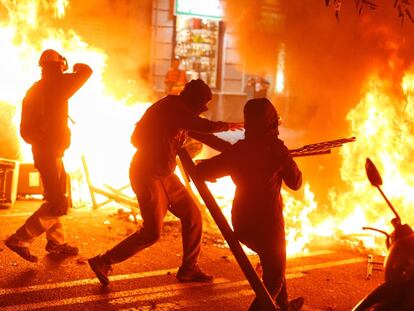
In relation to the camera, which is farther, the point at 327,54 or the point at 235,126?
the point at 327,54

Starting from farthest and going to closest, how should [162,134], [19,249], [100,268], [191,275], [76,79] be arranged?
[76,79]
[19,249]
[191,275]
[100,268]
[162,134]

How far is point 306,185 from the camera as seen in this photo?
884 centimetres

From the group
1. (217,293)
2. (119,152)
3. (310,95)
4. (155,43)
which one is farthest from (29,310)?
(155,43)

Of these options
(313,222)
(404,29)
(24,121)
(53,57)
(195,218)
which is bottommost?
(313,222)

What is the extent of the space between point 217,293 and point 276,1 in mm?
7858

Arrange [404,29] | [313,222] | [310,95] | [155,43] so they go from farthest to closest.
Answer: [155,43], [310,95], [404,29], [313,222]

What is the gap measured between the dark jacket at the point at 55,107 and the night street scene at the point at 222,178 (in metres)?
0.01

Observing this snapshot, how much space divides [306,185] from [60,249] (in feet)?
14.0

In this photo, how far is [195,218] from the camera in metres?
5.16

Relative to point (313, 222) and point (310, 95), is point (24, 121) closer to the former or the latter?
point (313, 222)

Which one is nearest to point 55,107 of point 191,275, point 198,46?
point 191,275

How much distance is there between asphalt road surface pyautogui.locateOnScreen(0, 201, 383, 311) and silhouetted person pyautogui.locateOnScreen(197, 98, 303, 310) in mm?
1034

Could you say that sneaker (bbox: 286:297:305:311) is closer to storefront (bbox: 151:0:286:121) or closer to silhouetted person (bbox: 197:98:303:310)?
silhouetted person (bbox: 197:98:303:310)

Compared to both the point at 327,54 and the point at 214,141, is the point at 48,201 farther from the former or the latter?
the point at 327,54
